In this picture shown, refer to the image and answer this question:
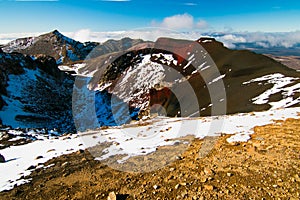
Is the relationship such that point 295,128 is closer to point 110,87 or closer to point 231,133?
point 231,133

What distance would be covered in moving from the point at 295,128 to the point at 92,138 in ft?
56.6

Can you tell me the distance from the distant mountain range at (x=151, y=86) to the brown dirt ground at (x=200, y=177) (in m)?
25.8

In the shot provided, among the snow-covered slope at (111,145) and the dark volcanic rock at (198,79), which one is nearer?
the snow-covered slope at (111,145)

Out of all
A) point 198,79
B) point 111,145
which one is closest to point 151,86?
point 198,79

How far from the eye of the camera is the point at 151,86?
142375mm

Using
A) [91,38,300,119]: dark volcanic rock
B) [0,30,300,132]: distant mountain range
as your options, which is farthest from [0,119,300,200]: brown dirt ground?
[91,38,300,119]: dark volcanic rock

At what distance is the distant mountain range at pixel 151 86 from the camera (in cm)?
5581

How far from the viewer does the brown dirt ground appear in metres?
9.55

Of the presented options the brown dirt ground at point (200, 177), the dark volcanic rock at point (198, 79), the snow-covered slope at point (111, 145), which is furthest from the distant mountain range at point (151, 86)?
the brown dirt ground at point (200, 177)

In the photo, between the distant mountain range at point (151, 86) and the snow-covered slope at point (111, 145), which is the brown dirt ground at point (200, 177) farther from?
the distant mountain range at point (151, 86)

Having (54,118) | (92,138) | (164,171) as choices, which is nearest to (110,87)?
(54,118)

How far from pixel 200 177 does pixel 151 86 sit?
132085mm

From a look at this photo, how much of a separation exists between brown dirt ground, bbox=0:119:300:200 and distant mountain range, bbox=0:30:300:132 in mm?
25768

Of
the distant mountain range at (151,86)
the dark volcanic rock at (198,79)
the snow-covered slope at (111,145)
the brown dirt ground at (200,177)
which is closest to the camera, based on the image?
the brown dirt ground at (200,177)
